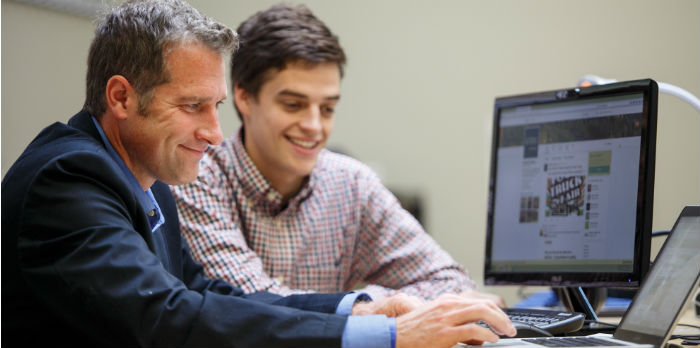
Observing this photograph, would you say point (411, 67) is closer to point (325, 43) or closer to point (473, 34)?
point (473, 34)

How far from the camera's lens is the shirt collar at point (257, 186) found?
1818mm

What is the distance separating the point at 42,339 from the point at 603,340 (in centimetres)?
75

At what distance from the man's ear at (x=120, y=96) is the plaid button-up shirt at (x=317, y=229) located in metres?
0.60

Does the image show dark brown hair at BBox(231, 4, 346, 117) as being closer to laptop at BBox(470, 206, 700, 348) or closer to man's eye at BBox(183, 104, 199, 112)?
man's eye at BBox(183, 104, 199, 112)

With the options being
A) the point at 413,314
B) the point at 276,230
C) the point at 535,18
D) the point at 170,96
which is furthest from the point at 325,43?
the point at 535,18

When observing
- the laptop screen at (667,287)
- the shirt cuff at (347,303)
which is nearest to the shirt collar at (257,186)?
the shirt cuff at (347,303)

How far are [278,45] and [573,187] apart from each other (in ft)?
2.79

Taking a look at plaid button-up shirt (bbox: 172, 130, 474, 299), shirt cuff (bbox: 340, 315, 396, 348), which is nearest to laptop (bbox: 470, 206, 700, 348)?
shirt cuff (bbox: 340, 315, 396, 348)

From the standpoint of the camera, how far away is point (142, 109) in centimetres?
110

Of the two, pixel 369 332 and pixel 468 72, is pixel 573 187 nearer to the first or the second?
pixel 369 332

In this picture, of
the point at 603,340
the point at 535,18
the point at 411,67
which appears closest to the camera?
the point at 603,340

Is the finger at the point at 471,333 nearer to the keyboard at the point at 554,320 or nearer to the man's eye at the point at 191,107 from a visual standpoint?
the keyboard at the point at 554,320

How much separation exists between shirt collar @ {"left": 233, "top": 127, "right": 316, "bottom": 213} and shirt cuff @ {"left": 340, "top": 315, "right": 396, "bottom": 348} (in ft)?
3.13

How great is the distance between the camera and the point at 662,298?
1001mm
